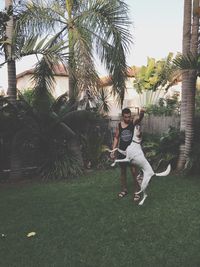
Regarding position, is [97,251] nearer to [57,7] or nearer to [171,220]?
[171,220]

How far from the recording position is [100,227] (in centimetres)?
560

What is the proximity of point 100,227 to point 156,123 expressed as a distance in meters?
7.82

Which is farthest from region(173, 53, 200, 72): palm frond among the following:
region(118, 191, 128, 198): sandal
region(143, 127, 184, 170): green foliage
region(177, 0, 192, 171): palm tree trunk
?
region(118, 191, 128, 198): sandal

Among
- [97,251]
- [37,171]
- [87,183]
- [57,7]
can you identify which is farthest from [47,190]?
[57,7]

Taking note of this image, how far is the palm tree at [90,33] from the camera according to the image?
10.2 m

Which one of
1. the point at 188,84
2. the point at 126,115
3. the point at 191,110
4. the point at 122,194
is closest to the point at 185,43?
the point at 188,84

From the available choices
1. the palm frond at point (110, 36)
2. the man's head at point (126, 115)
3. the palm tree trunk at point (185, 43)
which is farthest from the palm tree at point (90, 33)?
the man's head at point (126, 115)

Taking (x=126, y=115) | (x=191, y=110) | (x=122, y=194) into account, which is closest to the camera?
(x=126, y=115)

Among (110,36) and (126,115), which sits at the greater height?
(110,36)

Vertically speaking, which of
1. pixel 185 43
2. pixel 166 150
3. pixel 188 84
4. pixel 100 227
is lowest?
pixel 100 227

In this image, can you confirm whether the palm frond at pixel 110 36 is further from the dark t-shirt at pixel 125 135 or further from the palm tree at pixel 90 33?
the dark t-shirt at pixel 125 135

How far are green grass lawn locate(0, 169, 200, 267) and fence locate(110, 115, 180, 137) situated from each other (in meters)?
4.19

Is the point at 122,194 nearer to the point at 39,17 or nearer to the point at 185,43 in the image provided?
the point at 185,43

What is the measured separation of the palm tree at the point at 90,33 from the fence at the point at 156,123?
6.33 ft
